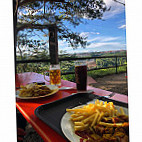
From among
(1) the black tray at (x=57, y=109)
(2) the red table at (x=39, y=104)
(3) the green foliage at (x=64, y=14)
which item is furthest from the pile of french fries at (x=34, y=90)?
(3) the green foliage at (x=64, y=14)

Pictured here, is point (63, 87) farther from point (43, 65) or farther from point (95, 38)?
point (95, 38)

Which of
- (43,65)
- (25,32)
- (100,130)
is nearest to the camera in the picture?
(100,130)

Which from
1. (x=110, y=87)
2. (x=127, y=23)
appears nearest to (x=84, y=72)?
(x=110, y=87)

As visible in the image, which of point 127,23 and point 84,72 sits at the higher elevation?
point 127,23

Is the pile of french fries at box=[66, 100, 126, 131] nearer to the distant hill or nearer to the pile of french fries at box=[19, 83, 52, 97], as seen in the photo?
the distant hill

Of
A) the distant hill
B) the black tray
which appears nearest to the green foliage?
the distant hill

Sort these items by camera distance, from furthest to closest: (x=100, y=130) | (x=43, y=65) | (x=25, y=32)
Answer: (x=25, y=32)
(x=43, y=65)
(x=100, y=130)

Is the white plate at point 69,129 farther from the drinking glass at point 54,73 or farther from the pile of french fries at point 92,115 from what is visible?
the drinking glass at point 54,73
